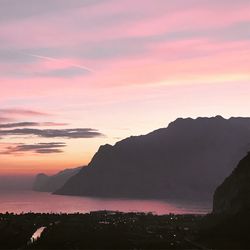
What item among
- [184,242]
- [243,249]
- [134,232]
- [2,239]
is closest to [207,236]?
[184,242]

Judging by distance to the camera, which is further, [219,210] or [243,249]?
[219,210]

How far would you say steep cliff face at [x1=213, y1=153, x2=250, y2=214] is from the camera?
164m

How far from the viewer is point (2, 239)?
153625mm

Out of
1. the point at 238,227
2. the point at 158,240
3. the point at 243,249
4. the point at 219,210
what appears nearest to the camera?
the point at 243,249

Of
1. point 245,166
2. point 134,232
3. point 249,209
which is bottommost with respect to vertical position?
point 134,232

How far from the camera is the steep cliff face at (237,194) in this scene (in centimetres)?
16368

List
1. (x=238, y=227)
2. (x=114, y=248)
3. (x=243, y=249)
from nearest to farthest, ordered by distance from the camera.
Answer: (x=243, y=249) < (x=114, y=248) < (x=238, y=227)

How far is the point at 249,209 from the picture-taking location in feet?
509

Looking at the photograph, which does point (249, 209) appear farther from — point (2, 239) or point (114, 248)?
point (2, 239)

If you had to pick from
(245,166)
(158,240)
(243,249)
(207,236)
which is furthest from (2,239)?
(245,166)

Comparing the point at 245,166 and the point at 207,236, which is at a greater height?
the point at 245,166

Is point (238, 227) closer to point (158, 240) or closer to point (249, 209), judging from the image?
point (249, 209)

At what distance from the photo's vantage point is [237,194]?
562ft

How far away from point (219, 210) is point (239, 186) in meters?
17.1
